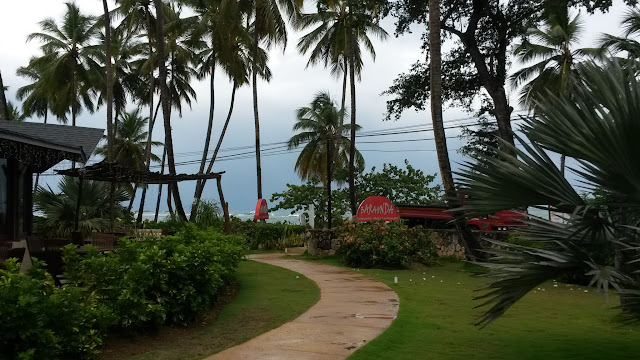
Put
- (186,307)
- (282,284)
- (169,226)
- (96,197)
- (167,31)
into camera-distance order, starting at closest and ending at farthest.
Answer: (186,307)
(282,284)
(169,226)
(96,197)
(167,31)

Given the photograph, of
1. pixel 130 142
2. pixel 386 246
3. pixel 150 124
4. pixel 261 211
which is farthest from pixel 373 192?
pixel 130 142

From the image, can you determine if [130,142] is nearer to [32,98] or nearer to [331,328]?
[32,98]

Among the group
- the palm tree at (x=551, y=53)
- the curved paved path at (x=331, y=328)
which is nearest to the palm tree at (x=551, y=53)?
the palm tree at (x=551, y=53)

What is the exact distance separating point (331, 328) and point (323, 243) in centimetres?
1093

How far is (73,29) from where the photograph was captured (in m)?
32.3

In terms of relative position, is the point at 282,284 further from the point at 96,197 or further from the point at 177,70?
the point at 177,70

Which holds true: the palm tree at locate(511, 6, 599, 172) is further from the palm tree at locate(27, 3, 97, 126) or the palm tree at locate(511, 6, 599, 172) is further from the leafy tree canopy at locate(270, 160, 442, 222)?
the palm tree at locate(27, 3, 97, 126)

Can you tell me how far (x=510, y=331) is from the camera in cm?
655

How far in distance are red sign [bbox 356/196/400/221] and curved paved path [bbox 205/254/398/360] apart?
5125 millimetres

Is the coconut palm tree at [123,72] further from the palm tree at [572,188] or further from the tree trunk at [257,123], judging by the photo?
the palm tree at [572,188]

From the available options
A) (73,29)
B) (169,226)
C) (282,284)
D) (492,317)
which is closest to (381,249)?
(282,284)

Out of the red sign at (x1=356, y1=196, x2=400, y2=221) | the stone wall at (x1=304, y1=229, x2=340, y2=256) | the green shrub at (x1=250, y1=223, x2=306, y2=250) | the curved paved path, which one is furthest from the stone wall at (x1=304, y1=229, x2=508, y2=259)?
the curved paved path

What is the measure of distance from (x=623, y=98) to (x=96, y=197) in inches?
735

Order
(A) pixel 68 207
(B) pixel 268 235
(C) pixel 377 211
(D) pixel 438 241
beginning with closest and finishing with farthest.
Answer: (C) pixel 377 211, (D) pixel 438 241, (A) pixel 68 207, (B) pixel 268 235
